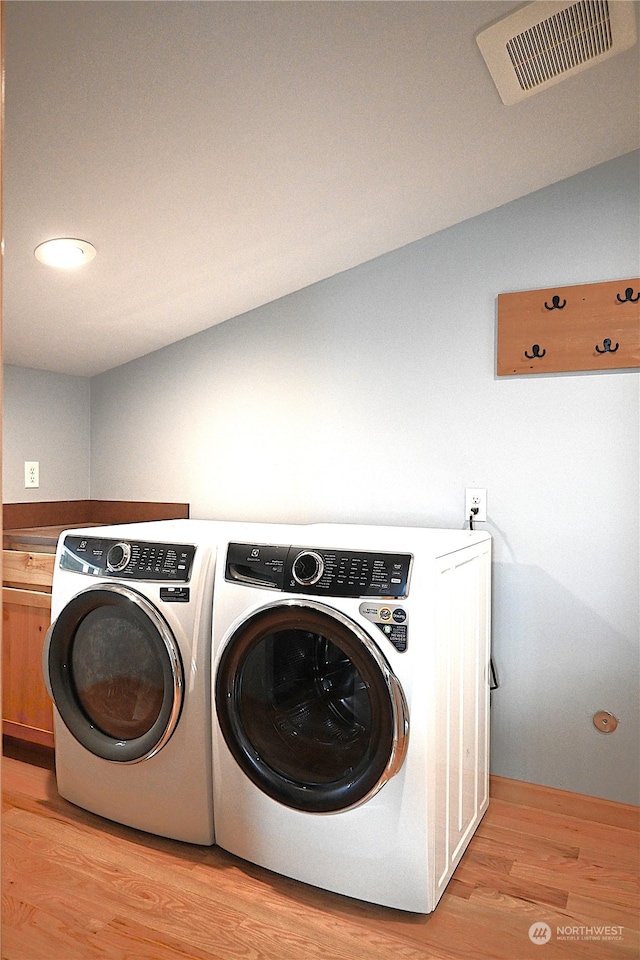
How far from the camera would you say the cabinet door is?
Result: 254cm

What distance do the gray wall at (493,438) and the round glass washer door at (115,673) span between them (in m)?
0.91

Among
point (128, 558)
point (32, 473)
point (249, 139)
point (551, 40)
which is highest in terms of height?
point (551, 40)

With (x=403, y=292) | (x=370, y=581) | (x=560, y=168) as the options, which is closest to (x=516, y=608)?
(x=370, y=581)

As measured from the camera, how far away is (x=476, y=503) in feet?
8.11

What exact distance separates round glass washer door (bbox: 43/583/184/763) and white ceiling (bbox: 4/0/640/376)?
3.53ft

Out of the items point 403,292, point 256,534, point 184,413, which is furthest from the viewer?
point 184,413

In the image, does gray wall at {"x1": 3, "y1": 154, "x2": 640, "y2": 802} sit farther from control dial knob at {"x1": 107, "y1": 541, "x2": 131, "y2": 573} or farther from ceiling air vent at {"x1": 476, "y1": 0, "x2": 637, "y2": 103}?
control dial knob at {"x1": 107, "y1": 541, "x2": 131, "y2": 573}

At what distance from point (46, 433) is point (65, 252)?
47.8 inches

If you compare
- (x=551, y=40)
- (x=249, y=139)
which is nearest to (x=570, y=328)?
(x=551, y=40)

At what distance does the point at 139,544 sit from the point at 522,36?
165 cm

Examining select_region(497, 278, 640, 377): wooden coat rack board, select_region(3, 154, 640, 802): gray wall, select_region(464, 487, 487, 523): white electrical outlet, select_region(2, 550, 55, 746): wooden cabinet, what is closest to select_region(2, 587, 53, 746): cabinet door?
select_region(2, 550, 55, 746): wooden cabinet

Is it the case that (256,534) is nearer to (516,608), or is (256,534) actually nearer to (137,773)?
(137,773)

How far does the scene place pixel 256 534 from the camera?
2018 millimetres

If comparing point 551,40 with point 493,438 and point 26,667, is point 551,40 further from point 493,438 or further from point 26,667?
point 26,667
